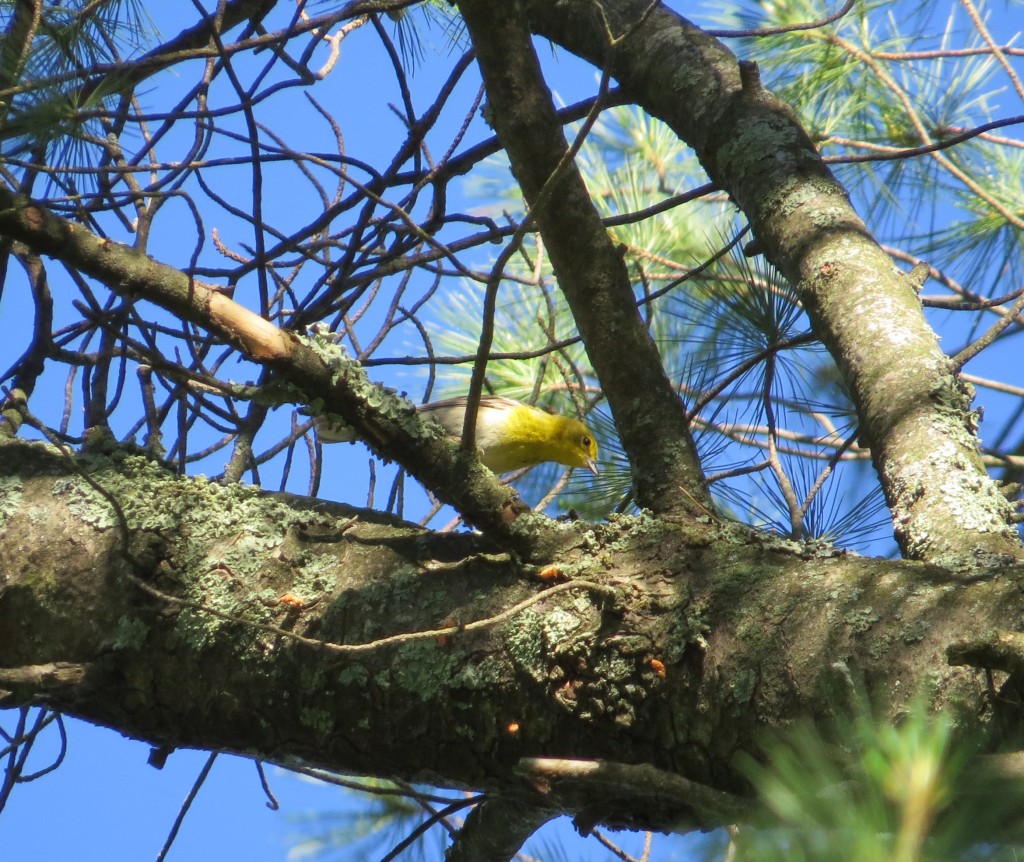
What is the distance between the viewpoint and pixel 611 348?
2.14 m

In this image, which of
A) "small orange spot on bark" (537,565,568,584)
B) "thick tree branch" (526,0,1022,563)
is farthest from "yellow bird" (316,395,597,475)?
"small orange spot on bark" (537,565,568,584)

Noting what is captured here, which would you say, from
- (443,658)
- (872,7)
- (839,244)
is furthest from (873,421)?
(872,7)

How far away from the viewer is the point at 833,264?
2.30 meters

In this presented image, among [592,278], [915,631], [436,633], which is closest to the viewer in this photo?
[915,631]

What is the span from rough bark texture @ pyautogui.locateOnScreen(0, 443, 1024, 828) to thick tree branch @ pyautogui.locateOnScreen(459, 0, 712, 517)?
0.31 metres

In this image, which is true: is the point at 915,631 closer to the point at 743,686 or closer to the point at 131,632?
the point at 743,686

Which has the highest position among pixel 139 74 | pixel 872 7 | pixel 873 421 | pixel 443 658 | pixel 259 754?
pixel 872 7

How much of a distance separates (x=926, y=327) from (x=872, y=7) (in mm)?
2419

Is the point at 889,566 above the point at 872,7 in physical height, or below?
below

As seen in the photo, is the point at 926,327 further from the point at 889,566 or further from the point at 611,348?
the point at 889,566

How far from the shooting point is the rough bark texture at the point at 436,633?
1.41 m

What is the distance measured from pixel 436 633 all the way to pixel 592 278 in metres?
0.93

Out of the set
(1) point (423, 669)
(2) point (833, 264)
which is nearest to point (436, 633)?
(1) point (423, 669)

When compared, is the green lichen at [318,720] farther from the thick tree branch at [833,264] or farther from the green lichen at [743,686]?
the thick tree branch at [833,264]
